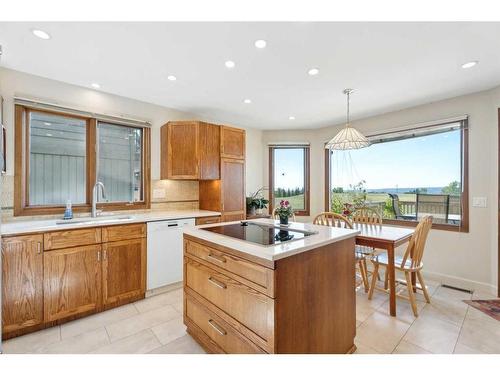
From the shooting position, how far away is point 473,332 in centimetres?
201

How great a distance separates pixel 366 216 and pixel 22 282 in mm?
3725

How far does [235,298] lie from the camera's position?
143 cm

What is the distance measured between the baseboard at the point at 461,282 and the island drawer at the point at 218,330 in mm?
3154

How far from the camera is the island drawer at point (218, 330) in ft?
4.53

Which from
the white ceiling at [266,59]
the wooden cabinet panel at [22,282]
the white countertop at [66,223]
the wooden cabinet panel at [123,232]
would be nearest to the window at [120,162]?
the white countertop at [66,223]

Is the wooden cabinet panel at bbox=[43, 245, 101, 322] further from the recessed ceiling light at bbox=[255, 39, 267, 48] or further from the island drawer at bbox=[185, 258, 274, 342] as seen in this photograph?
the recessed ceiling light at bbox=[255, 39, 267, 48]

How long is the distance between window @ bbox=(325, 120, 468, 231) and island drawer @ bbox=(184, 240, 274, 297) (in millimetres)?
2037

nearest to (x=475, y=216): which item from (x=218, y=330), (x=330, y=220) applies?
(x=330, y=220)

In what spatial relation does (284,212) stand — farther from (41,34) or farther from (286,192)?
(286,192)

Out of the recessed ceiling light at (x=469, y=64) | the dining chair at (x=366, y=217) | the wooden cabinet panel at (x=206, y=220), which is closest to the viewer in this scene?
the recessed ceiling light at (x=469, y=64)

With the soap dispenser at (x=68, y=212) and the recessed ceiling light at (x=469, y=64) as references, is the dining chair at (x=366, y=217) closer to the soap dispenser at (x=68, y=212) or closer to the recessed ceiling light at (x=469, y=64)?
the recessed ceiling light at (x=469, y=64)

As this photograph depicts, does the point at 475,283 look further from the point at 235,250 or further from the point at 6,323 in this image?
the point at 6,323

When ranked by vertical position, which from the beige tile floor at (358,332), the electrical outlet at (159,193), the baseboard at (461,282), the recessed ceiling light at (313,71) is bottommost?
the beige tile floor at (358,332)
